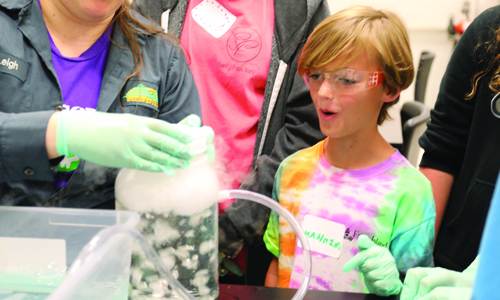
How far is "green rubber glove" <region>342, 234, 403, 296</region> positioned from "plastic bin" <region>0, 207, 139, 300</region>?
1.60 feet

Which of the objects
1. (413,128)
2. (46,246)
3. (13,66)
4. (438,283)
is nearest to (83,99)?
(13,66)

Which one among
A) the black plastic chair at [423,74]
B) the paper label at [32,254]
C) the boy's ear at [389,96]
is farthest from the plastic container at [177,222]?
the black plastic chair at [423,74]

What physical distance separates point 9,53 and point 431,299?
1071 millimetres

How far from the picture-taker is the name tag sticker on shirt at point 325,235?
3.47 ft

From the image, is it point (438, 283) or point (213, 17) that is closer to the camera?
point (438, 283)

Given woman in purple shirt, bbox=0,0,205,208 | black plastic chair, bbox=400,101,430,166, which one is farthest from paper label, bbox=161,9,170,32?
black plastic chair, bbox=400,101,430,166

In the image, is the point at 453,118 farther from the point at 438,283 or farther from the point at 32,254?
the point at 32,254

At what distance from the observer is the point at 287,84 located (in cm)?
134

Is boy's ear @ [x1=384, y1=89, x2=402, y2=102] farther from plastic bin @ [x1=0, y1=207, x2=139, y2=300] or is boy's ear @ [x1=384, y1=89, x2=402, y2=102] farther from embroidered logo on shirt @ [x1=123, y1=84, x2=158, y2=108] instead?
plastic bin @ [x1=0, y1=207, x2=139, y2=300]

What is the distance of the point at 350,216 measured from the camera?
108 centimetres

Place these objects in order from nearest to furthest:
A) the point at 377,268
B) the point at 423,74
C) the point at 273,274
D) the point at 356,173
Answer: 1. the point at 377,268
2. the point at 356,173
3. the point at 273,274
4. the point at 423,74

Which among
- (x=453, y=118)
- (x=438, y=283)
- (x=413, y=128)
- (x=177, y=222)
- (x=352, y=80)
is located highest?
(x=352, y=80)

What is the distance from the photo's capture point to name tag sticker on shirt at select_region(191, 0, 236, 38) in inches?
54.1

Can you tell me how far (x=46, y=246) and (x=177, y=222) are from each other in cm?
24
